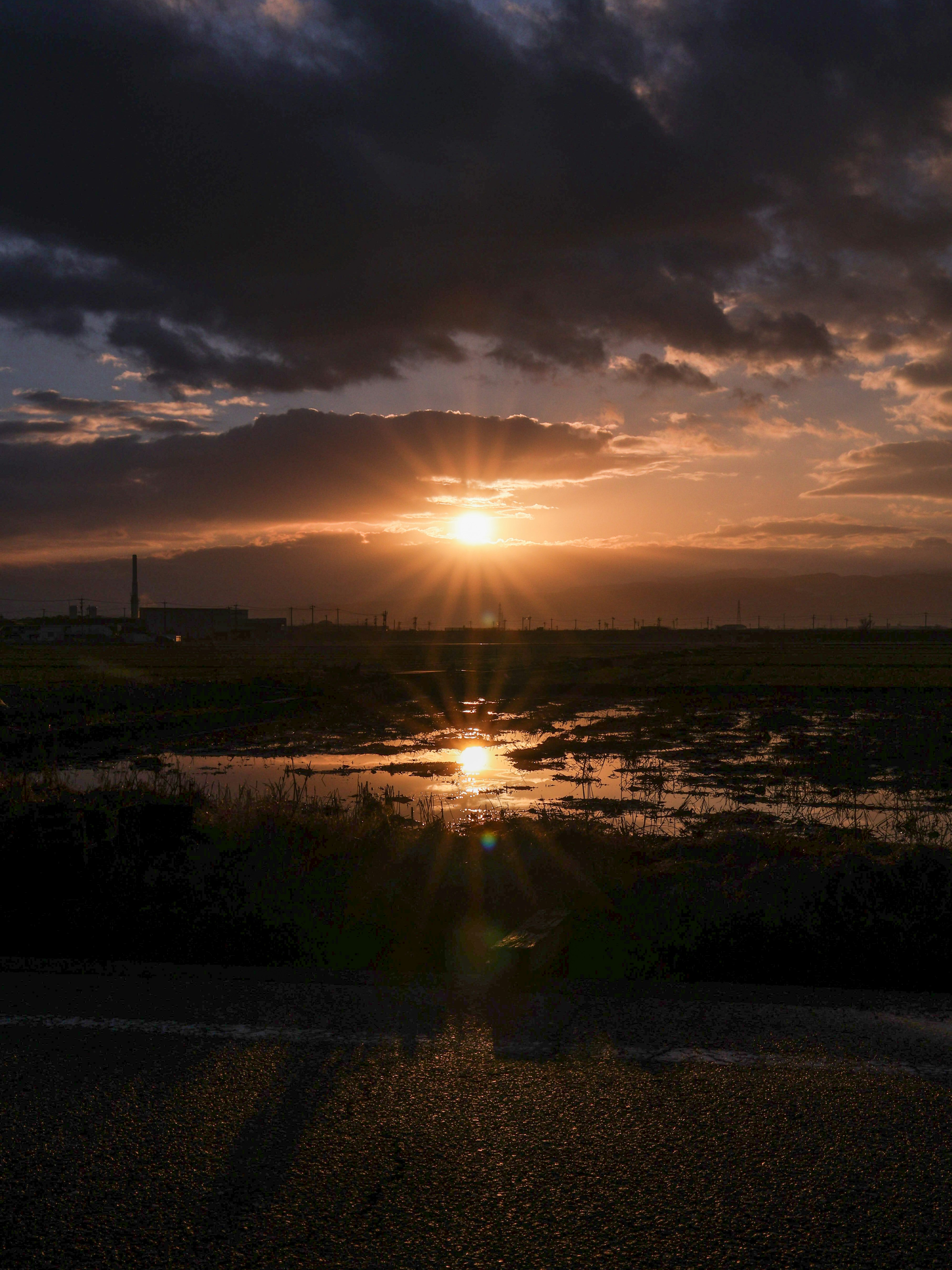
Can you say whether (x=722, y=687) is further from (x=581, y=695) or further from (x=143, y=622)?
(x=143, y=622)

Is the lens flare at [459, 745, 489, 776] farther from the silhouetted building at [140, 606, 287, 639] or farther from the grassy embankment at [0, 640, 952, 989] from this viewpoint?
the silhouetted building at [140, 606, 287, 639]

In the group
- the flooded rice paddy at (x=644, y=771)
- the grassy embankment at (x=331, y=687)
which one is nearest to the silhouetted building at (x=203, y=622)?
the grassy embankment at (x=331, y=687)

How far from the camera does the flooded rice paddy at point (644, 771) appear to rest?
15.0 meters

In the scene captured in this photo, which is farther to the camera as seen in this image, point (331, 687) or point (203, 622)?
point (203, 622)

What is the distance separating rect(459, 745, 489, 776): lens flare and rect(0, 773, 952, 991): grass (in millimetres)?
9647

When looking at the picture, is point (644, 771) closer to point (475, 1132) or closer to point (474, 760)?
point (474, 760)

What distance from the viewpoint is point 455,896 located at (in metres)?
8.40

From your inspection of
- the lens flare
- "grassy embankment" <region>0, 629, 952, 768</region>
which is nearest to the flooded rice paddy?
the lens flare

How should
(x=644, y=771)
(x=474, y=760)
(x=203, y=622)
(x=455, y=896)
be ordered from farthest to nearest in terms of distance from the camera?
(x=203, y=622) < (x=474, y=760) < (x=644, y=771) < (x=455, y=896)

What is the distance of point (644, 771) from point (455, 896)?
12.7 meters

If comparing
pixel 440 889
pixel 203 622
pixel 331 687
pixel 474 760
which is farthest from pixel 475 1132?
pixel 203 622

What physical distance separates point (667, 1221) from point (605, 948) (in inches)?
146

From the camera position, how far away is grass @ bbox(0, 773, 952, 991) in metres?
6.86

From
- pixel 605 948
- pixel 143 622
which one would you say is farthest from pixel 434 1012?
pixel 143 622
